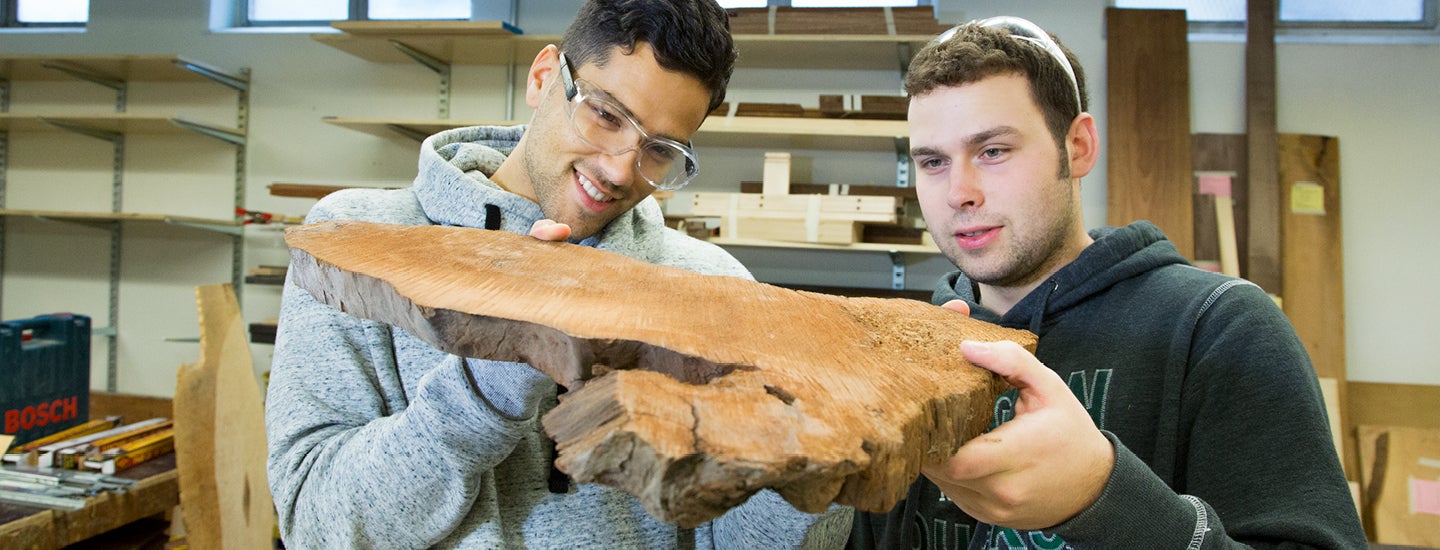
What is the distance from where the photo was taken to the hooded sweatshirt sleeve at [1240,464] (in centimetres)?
77

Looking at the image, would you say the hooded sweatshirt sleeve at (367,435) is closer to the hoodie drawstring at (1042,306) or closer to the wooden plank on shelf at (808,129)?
the hoodie drawstring at (1042,306)

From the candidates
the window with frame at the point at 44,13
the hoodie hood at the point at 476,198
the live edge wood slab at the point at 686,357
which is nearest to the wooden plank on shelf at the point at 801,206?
the hoodie hood at the point at 476,198

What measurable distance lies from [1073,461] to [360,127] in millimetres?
3766

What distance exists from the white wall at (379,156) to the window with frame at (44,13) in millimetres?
125

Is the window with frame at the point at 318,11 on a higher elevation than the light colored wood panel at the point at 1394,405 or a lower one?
higher

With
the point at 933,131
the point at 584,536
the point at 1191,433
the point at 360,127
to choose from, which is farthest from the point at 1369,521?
the point at 360,127

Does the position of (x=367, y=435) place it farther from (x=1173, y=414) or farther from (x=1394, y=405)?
(x=1394, y=405)

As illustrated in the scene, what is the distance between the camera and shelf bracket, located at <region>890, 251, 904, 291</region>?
348 centimetres

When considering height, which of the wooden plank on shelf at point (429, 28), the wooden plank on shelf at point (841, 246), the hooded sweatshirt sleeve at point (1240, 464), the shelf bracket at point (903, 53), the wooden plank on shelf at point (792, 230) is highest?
the wooden plank on shelf at point (429, 28)

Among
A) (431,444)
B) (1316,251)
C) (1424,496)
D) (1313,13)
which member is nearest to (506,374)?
(431,444)

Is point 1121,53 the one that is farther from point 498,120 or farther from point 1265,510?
point 1265,510

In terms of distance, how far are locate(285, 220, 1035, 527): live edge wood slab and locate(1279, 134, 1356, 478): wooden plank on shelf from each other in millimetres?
3099

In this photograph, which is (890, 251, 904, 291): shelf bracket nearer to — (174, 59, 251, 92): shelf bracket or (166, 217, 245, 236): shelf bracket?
(166, 217, 245, 236): shelf bracket

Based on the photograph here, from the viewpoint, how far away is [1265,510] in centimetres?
91
